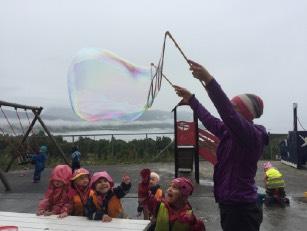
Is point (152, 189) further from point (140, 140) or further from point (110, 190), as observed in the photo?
point (140, 140)

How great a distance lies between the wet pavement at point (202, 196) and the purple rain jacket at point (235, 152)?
355 cm

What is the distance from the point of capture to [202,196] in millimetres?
8883

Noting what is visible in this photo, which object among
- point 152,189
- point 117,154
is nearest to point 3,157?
point 117,154

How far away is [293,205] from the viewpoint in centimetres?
814

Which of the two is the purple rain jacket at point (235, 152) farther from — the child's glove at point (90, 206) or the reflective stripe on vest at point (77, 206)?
the reflective stripe on vest at point (77, 206)

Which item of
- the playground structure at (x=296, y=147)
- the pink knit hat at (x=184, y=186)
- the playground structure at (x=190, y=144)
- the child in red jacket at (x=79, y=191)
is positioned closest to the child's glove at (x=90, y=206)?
the child in red jacket at (x=79, y=191)

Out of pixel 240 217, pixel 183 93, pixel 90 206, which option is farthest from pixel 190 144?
pixel 240 217

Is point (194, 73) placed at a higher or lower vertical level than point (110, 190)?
higher

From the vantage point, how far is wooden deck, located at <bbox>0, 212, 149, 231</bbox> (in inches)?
147

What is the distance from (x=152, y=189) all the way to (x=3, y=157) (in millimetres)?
12329

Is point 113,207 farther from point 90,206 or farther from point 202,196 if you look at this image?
point 202,196

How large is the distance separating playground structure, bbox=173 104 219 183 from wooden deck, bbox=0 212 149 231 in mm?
6295

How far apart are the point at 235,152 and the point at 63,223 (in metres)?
1.70

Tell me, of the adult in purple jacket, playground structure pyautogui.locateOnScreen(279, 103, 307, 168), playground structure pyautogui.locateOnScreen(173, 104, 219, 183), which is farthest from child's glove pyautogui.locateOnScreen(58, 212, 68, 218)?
playground structure pyautogui.locateOnScreen(279, 103, 307, 168)
